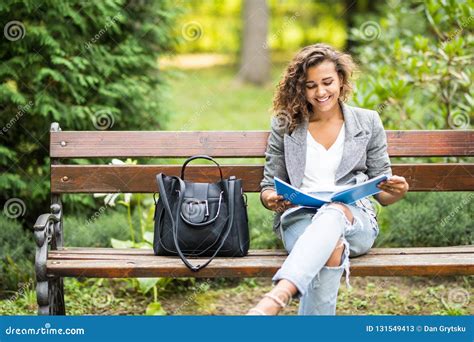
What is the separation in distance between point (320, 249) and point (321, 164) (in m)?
0.66

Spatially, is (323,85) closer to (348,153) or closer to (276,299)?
(348,153)

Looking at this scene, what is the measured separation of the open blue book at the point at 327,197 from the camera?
9.63ft

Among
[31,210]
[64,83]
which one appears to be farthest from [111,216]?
[64,83]

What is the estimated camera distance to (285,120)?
3.51m

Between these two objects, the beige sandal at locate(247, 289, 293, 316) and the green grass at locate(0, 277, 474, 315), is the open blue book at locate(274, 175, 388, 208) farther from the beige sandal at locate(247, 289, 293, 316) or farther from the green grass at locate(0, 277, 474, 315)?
the green grass at locate(0, 277, 474, 315)

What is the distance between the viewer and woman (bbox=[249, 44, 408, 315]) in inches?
123

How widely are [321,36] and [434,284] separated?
15.5m

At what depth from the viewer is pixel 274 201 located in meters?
3.23

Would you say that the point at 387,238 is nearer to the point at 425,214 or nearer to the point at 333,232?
the point at 425,214

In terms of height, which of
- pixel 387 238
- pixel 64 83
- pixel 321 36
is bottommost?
pixel 387 238

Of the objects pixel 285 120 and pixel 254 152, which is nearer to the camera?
pixel 285 120

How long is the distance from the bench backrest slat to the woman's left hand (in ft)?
2.21

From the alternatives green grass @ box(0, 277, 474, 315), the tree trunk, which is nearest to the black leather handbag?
green grass @ box(0, 277, 474, 315)

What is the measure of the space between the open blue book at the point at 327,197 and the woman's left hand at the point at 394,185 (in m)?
0.06
